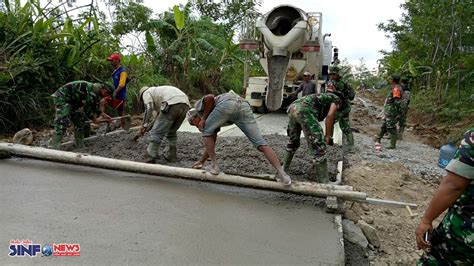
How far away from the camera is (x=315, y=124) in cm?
370

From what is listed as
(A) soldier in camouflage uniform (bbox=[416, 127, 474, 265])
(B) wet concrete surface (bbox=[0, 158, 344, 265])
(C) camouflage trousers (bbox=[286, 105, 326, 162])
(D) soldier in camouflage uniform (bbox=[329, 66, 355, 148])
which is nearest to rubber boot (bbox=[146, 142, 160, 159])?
(B) wet concrete surface (bbox=[0, 158, 344, 265])

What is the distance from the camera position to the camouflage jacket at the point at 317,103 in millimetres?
3824

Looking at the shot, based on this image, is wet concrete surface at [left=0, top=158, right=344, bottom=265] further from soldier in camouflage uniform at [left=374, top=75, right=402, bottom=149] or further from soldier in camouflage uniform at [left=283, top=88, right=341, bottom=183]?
soldier in camouflage uniform at [left=374, top=75, right=402, bottom=149]

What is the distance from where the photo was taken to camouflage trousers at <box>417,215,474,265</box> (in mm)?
1632

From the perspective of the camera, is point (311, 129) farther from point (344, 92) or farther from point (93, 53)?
point (93, 53)

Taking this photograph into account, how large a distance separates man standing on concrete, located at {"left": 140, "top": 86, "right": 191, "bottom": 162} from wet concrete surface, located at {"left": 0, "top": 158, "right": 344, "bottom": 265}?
66cm

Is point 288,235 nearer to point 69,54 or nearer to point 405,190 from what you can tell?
point 405,190

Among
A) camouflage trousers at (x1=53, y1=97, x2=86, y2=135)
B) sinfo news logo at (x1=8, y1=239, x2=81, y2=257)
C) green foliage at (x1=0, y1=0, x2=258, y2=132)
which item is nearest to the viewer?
sinfo news logo at (x1=8, y1=239, x2=81, y2=257)

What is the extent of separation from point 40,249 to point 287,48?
6.20m

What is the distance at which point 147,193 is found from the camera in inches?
A: 134

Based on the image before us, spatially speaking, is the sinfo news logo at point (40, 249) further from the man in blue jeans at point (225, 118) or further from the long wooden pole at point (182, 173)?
the man in blue jeans at point (225, 118)

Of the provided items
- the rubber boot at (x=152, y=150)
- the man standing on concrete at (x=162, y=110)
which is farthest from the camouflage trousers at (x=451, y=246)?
the rubber boot at (x=152, y=150)

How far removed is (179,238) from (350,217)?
5.11ft

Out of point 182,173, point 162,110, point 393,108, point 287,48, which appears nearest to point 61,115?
point 162,110
